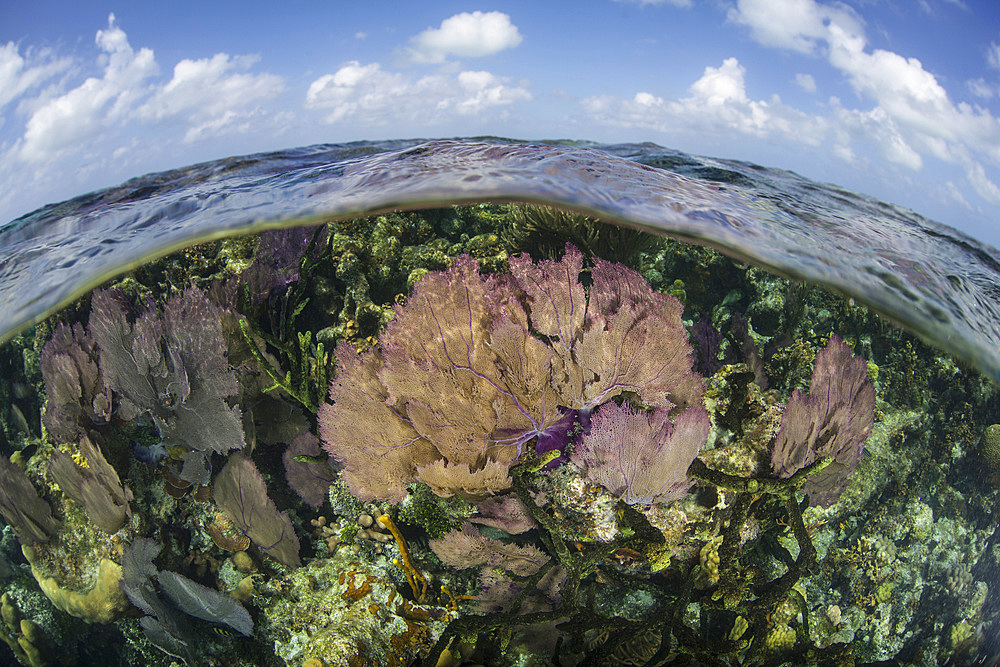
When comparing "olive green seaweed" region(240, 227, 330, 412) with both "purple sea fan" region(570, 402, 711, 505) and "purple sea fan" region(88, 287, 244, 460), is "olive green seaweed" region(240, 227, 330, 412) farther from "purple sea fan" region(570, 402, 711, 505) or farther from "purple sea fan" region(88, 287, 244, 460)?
"purple sea fan" region(570, 402, 711, 505)

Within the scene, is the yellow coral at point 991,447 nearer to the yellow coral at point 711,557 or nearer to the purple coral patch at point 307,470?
the yellow coral at point 711,557

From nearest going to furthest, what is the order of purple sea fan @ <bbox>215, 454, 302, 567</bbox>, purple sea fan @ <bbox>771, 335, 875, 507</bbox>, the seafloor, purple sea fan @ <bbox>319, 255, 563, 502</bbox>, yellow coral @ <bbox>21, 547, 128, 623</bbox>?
purple sea fan @ <bbox>319, 255, 563, 502</bbox> < the seafloor < purple sea fan @ <bbox>771, 335, 875, 507</bbox> < purple sea fan @ <bbox>215, 454, 302, 567</bbox> < yellow coral @ <bbox>21, 547, 128, 623</bbox>

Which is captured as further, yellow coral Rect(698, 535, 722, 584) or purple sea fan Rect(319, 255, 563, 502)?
yellow coral Rect(698, 535, 722, 584)

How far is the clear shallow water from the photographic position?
12.2ft

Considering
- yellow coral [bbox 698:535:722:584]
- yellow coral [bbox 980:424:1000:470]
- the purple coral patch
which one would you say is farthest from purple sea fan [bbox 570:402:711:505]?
yellow coral [bbox 980:424:1000:470]

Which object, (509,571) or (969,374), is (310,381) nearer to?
(509,571)

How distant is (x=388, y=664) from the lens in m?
3.22

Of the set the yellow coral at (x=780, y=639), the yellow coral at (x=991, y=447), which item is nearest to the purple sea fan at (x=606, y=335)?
the yellow coral at (x=780, y=639)

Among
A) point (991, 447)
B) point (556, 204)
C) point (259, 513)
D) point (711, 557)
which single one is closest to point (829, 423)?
point (711, 557)

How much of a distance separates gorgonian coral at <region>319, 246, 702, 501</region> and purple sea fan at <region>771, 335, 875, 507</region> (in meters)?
0.69

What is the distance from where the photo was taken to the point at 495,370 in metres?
2.82

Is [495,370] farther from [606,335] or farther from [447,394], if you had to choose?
[606,335]

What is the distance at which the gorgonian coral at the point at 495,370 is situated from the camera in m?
2.82

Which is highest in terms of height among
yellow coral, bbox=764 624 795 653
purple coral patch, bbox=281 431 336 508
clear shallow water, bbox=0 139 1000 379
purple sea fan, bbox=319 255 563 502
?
clear shallow water, bbox=0 139 1000 379
